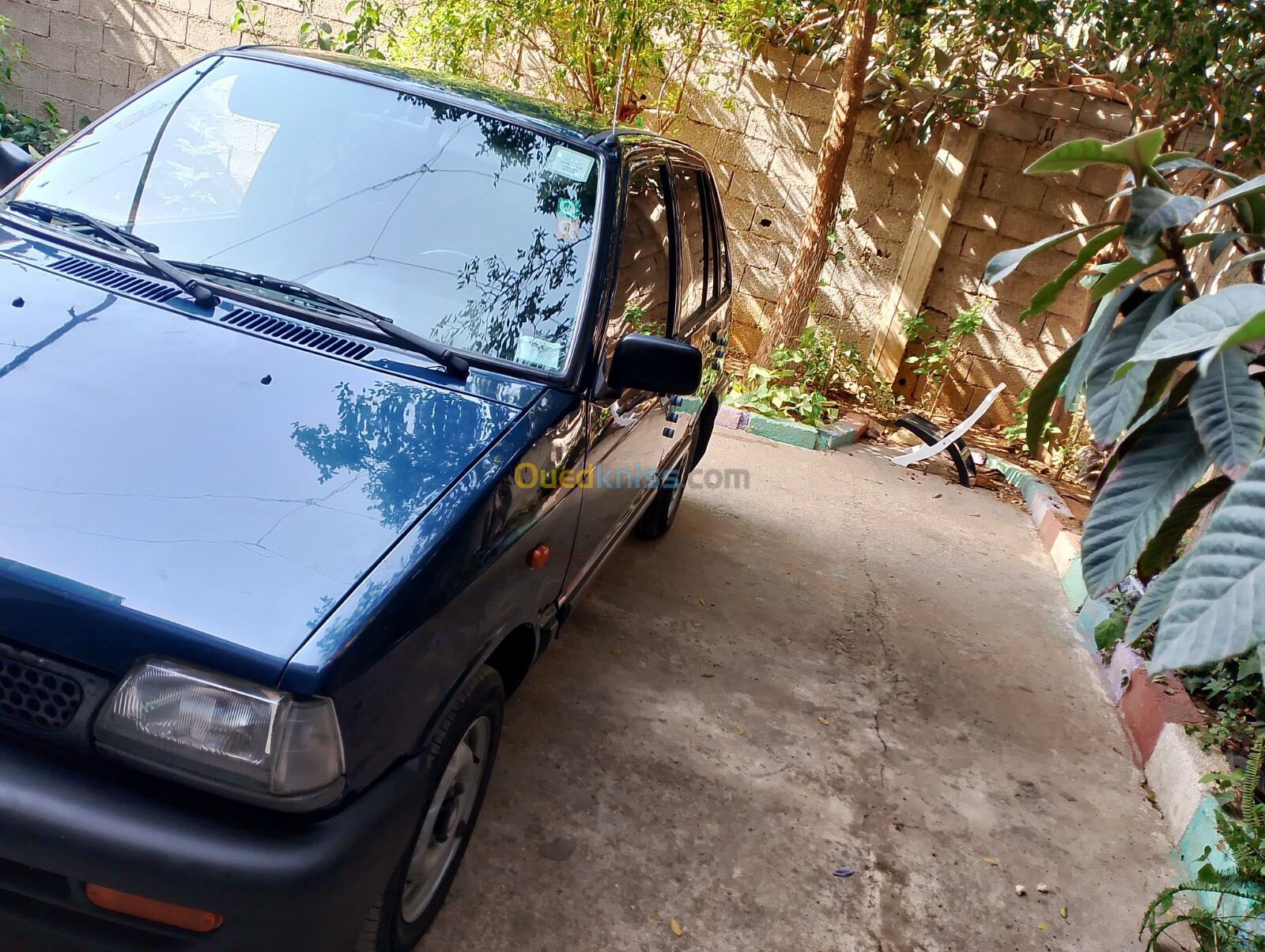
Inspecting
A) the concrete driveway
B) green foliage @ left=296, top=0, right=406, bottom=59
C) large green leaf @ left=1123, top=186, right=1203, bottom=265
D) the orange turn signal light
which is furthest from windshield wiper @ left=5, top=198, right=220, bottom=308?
green foliage @ left=296, top=0, right=406, bottom=59

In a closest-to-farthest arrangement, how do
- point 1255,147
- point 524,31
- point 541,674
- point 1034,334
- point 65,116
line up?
point 541,674 < point 1255,147 < point 524,31 < point 1034,334 < point 65,116

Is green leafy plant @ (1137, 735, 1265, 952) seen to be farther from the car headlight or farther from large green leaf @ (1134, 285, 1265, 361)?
the car headlight

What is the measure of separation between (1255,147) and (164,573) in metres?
6.60

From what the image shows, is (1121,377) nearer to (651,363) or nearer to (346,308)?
(651,363)

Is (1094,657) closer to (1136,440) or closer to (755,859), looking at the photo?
(755,859)

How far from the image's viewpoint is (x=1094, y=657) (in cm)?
471

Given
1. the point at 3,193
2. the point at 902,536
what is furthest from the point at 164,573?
the point at 902,536

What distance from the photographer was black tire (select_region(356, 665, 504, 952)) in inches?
75.2

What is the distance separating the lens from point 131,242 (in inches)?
100

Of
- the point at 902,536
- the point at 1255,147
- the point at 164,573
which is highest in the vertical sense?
the point at 1255,147

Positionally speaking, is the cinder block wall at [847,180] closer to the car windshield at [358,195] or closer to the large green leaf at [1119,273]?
the car windshield at [358,195]

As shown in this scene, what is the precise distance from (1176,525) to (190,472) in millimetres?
1723

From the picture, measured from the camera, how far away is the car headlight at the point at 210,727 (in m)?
1.57

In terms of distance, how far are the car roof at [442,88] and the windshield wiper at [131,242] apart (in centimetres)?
82
